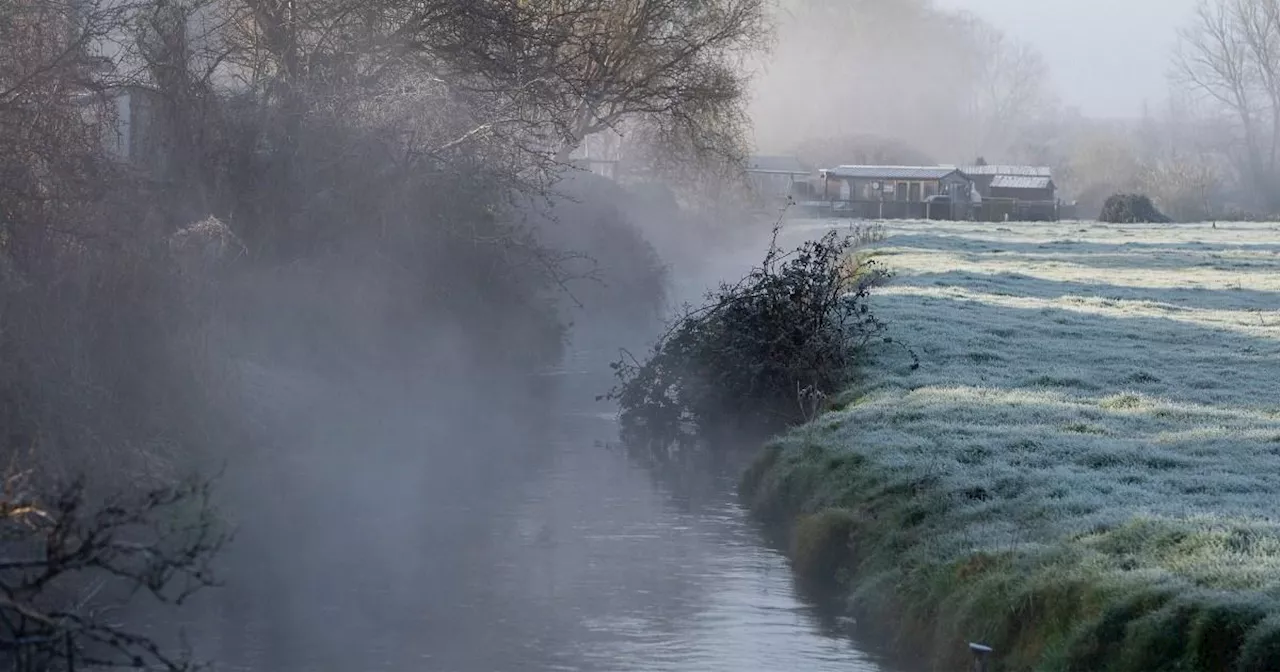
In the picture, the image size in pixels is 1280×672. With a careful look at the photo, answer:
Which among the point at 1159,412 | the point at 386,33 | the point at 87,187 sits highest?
the point at 386,33

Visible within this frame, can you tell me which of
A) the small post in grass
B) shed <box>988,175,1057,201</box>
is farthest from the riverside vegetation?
shed <box>988,175,1057,201</box>

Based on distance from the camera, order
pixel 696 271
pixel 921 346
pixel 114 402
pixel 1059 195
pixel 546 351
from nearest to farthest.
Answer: pixel 114 402 → pixel 921 346 → pixel 546 351 → pixel 696 271 → pixel 1059 195

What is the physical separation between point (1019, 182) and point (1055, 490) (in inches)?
3521

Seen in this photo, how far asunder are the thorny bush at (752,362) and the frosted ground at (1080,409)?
25.1 inches

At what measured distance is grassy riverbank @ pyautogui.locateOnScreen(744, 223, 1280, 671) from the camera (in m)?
9.46

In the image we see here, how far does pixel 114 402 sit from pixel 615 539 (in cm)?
472

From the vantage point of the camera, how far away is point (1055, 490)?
1255 cm

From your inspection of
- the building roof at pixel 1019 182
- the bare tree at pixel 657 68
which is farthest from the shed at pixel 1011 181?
the bare tree at pixel 657 68

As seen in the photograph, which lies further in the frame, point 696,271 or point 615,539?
point 696,271

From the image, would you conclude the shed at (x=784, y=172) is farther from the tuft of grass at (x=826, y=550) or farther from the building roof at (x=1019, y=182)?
the tuft of grass at (x=826, y=550)

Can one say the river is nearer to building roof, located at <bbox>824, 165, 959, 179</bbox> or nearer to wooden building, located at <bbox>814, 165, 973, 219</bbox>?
wooden building, located at <bbox>814, 165, 973, 219</bbox>

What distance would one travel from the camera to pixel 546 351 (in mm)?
29281

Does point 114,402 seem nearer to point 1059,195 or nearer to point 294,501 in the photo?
point 294,501

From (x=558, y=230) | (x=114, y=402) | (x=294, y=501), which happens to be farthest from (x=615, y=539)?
(x=558, y=230)
